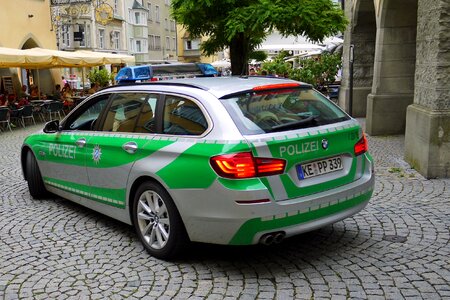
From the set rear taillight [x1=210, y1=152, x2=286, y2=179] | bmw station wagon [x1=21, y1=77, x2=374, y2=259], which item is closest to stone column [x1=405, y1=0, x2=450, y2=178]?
bmw station wagon [x1=21, y1=77, x2=374, y2=259]

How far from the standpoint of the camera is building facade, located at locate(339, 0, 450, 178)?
25.0 ft

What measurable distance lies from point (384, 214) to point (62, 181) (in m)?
3.75

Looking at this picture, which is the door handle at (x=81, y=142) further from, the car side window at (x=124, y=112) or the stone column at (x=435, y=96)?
the stone column at (x=435, y=96)

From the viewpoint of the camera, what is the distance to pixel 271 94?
15.2 feet

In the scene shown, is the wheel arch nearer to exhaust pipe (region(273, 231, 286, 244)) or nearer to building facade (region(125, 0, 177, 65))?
exhaust pipe (region(273, 231, 286, 244))

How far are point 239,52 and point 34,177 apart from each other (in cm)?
728

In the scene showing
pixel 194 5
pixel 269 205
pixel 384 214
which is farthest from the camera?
pixel 194 5

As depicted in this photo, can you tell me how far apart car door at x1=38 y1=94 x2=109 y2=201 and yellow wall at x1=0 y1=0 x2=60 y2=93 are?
18.4 m

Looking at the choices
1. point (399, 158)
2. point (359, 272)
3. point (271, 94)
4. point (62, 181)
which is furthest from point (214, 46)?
point (359, 272)

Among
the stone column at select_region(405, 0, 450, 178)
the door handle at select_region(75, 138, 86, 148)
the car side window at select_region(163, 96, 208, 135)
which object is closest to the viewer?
the car side window at select_region(163, 96, 208, 135)

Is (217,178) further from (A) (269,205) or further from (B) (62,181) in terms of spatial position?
(B) (62,181)

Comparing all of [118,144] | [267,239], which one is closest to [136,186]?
[118,144]

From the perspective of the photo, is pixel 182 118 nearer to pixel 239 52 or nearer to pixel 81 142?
pixel 81 142

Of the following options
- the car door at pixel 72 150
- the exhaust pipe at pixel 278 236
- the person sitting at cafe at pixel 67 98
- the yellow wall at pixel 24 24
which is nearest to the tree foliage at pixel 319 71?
the person sitting at cafe at pixel 67 98
